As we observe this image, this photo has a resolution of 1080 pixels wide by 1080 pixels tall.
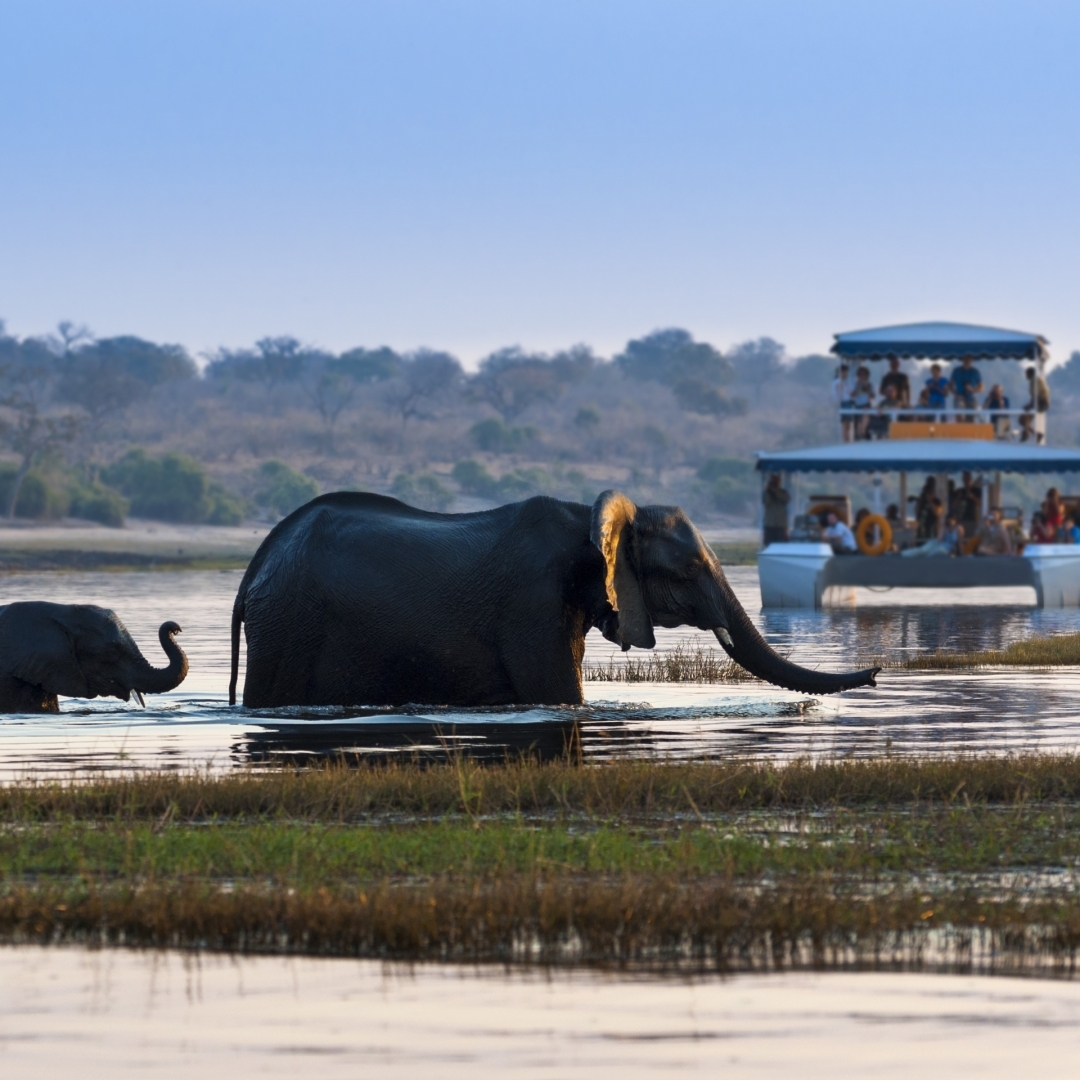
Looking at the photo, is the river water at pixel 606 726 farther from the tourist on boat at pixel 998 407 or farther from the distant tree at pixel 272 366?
the distant tree at pixel 272 366

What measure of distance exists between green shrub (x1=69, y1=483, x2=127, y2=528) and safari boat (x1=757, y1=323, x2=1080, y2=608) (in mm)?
49231

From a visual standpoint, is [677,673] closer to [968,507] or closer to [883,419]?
[968,507]

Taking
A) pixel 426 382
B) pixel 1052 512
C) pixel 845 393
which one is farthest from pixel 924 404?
pixel 426 382

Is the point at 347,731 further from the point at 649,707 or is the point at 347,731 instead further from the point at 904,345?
the point at 904,345

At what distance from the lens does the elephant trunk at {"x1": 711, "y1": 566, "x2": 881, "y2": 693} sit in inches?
639

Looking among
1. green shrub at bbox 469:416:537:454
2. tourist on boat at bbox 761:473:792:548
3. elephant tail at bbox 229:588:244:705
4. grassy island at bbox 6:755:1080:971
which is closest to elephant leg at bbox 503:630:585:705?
Result: elephant tail at bbox 229:588:244:705

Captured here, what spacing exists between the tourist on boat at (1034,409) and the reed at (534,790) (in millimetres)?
33221

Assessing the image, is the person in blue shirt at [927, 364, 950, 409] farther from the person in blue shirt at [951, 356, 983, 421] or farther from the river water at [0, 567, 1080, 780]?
the river water at [0, 567, 1080, 780]

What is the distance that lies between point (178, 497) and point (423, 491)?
1412cm

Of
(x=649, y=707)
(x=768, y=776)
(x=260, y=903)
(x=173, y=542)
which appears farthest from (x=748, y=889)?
(x=173, y=542)

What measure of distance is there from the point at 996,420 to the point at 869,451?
4.29 m

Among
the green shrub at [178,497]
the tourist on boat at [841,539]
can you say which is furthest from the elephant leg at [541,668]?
the green shrub at [178,497]

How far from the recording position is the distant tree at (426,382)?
142m

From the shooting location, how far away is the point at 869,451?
42.3m
